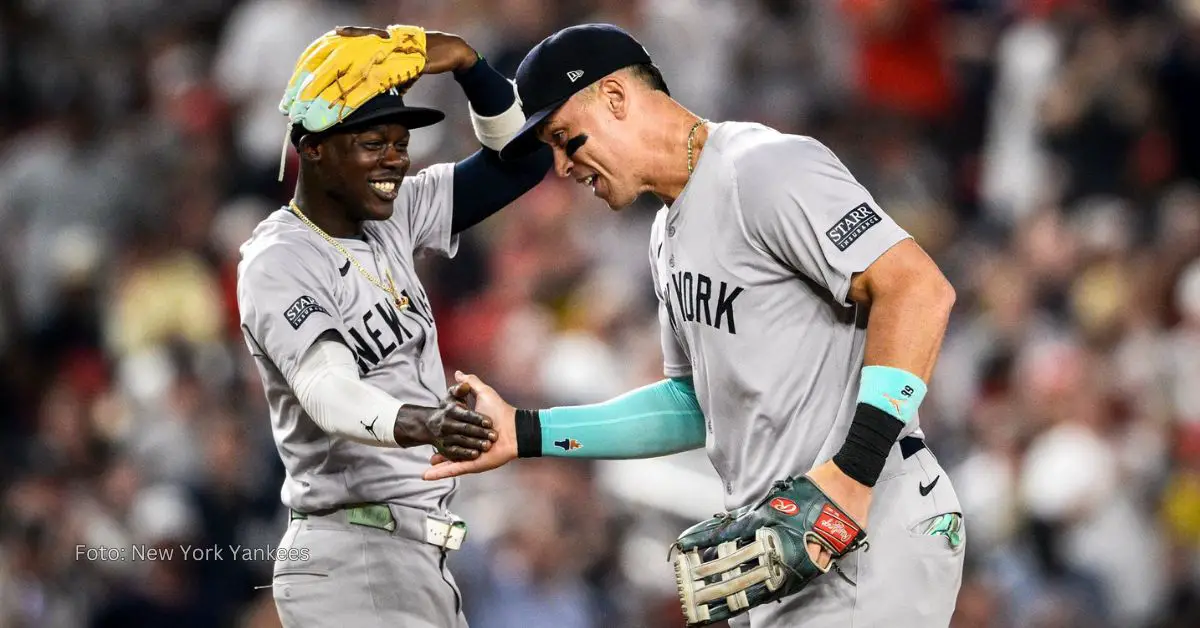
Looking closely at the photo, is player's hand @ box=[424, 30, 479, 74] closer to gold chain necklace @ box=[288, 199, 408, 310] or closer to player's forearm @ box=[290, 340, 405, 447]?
gold chain necklace @ box=[288, 199, 408, 310]

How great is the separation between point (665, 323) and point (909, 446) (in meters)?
0.72

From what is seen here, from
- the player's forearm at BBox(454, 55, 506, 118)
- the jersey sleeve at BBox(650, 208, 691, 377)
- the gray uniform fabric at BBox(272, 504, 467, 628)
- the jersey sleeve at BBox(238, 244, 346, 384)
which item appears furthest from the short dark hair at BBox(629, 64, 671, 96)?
the gray uniform fabric at BBox(272, 504, 467, 628)

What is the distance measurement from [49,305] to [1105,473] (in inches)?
233

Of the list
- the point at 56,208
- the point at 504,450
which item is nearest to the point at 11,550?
the point at 56,208

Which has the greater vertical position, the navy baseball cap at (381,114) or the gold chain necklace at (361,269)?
the navy baseball cap at (381,114)

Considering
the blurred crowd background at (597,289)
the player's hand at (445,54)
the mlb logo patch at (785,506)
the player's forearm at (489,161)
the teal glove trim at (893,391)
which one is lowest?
the blurred crowd background at (597,289)

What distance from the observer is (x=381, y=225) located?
4312 mm

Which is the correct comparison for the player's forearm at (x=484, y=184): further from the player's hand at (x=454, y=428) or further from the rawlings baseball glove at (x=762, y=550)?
the rawlings baseball glove at (x=762, y=550)

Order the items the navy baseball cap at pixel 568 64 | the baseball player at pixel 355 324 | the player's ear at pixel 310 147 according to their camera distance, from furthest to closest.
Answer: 1. the player's ear at pixel 310 147
2. the baseball player at pixel 355 324
3. the navy baseball cap at pixel 568 64

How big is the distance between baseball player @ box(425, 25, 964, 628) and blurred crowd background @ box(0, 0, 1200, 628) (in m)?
3.23

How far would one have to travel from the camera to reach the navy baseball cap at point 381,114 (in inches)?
157

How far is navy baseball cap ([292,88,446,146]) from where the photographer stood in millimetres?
4000

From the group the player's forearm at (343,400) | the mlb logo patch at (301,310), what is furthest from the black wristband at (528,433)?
the mlb logo patch at (301,310)

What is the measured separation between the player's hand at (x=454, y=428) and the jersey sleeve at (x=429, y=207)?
91 cm
